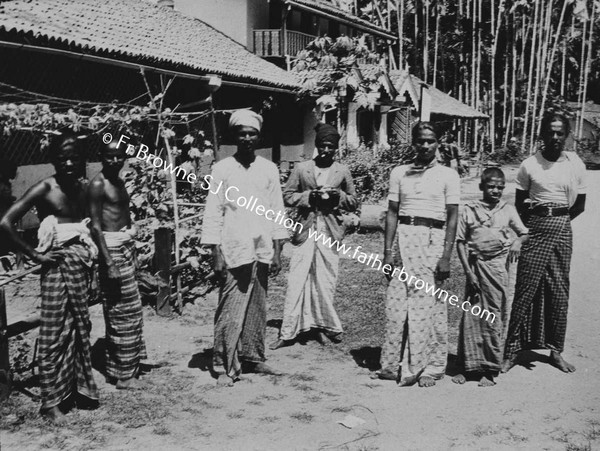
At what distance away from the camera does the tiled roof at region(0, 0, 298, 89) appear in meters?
9.24

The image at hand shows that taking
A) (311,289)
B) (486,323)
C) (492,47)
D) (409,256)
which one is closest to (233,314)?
(311,289)

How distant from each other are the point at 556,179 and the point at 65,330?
3700mm

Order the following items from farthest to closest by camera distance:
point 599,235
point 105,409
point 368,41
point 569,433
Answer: point 368,41, point 599,235, point 105,409, point 569,433

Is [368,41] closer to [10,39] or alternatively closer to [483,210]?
[10,39]

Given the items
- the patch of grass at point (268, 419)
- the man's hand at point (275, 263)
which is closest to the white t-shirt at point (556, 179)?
the man's hand at point (275, 263)

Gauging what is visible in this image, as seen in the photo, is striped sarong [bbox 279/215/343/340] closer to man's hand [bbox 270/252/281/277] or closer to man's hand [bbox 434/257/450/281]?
man's hand [bbox 270/252/281/277]

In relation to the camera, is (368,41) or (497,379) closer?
(497,379)

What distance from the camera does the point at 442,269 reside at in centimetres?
447

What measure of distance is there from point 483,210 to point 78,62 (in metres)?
7.22

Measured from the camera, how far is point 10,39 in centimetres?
848

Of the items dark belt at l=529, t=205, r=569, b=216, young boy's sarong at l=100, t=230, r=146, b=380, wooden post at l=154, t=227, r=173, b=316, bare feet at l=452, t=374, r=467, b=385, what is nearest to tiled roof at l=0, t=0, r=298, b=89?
wooden post at l=154, t=227, r=173, b=316

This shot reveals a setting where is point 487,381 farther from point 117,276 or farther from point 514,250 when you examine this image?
point 117,276

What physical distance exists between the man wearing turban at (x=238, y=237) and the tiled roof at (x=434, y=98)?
1936 cm

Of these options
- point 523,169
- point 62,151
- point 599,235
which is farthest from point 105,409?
point 599,235
